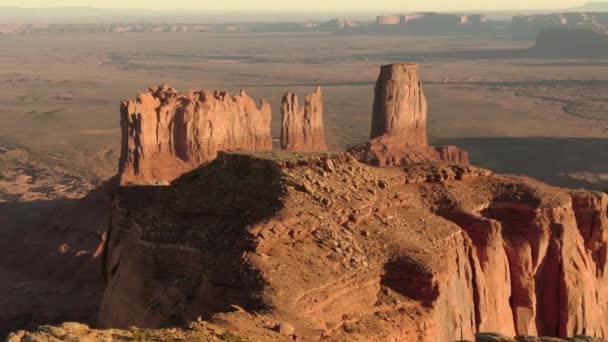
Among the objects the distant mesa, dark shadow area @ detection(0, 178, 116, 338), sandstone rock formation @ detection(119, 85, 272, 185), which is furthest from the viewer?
the distant mesa

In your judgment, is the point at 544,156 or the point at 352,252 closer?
the point at 352,252

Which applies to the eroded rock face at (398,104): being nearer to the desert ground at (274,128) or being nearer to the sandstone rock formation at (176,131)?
the sandstone rock formation at (176,131)

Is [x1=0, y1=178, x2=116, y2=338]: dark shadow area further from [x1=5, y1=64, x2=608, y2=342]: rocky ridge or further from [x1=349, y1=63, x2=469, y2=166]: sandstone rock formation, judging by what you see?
[x1=349, y1=63, x2=469, y2=166]: sandstone rock formation

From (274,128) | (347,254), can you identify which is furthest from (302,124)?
(347,254)

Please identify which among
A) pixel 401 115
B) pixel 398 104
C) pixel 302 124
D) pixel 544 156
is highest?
pixel 398 104

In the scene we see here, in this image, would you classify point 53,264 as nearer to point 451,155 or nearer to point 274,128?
point 451,155

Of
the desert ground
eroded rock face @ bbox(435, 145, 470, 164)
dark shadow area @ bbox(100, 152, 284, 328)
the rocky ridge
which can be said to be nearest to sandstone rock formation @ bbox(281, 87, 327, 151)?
eroded rock face @ bbox(435, 145, 470, 164)

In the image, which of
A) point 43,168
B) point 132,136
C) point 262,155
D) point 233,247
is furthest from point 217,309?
point 43,168
